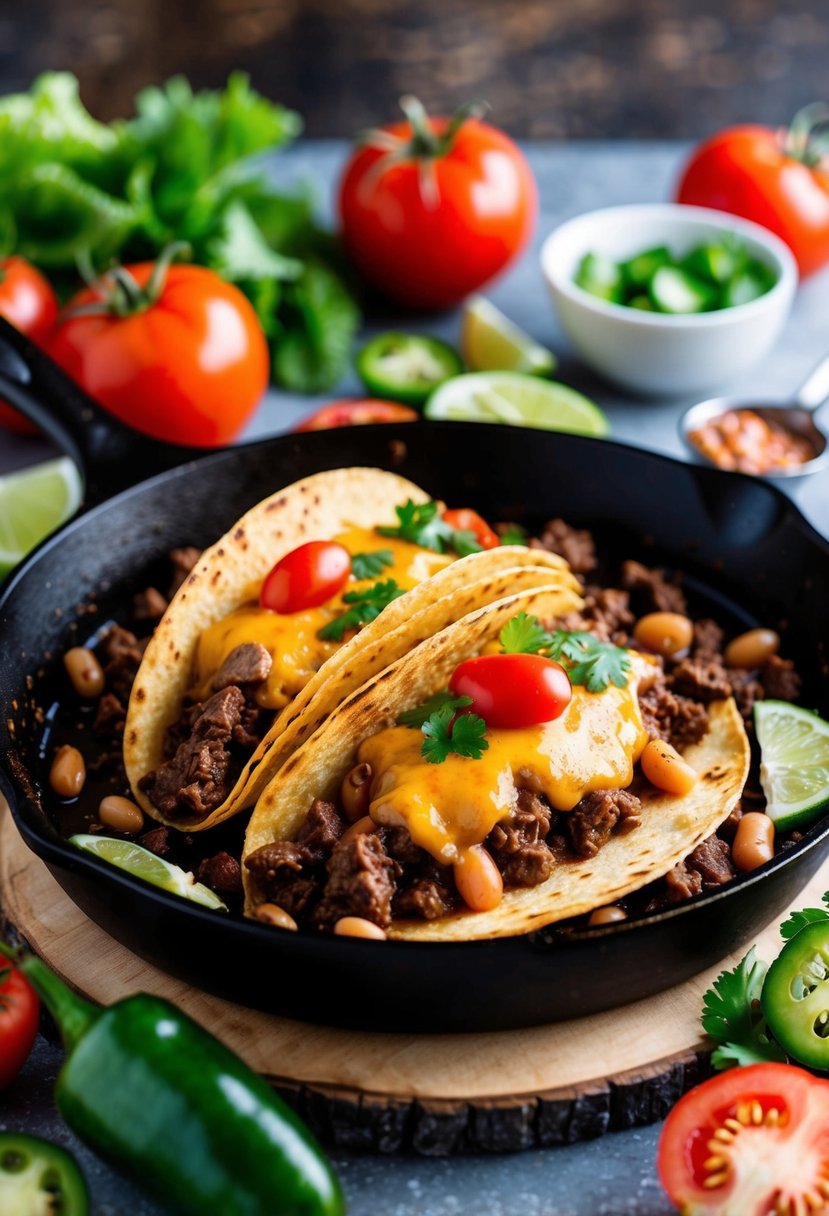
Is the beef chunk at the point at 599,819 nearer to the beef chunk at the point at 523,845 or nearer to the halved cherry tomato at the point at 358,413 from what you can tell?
the beef chunk at the point at 523,845

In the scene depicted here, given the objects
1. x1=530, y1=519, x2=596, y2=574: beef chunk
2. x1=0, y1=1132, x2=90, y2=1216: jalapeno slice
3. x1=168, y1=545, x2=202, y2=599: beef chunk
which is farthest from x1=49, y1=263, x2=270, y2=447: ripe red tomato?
x1=0, y1=1132, x2=90, y2=1216: jalapeno slice

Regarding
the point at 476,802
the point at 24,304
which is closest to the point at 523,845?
the point at 476,802

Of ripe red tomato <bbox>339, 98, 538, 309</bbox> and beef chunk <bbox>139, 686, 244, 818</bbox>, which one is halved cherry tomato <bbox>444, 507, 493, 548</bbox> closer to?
beef chunk <bbox>139, 686, 244, 818</bbox>

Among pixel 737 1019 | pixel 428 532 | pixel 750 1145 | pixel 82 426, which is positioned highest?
pixel 82 426

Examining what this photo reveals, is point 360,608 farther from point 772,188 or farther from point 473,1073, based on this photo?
point 772,188

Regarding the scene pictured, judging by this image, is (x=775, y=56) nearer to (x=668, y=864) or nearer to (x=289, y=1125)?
(x=668, y=864)

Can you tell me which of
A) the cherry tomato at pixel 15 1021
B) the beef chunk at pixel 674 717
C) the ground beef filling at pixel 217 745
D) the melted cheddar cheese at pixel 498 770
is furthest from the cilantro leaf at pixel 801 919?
the cherry tomato at pixel 15 1021
